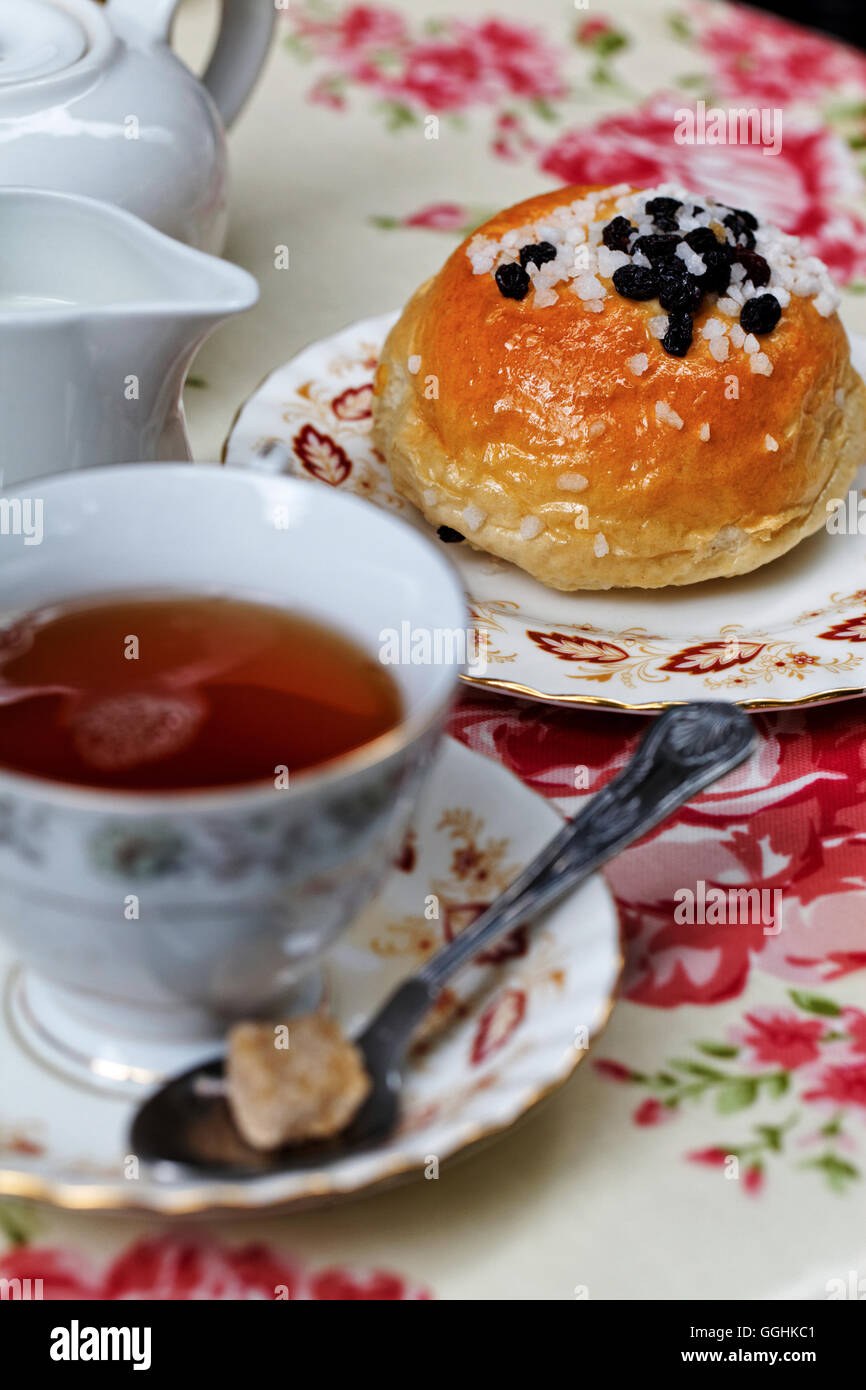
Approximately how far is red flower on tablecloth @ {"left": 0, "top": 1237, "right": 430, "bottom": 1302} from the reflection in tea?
0.22 metres

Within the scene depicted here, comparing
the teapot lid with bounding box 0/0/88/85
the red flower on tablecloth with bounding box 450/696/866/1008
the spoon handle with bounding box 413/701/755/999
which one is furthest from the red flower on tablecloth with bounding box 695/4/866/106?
the spoon handle with bounding box 413/701/755/999

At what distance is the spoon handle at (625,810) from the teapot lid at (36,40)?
70cm

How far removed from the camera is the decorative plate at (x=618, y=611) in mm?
985

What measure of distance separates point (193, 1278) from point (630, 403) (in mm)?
688

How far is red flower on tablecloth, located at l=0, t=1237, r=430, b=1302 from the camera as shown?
660 mm

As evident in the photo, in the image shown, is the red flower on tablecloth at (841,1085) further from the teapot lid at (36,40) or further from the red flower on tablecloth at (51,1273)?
the teapot lid at (36,40)

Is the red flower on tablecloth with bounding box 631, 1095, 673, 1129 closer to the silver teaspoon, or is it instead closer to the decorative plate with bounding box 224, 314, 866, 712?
the silver teaspoon

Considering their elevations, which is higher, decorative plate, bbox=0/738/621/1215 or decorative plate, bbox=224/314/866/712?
decorative plate, bbox=224/314/866/712

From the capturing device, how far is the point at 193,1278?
66 cm

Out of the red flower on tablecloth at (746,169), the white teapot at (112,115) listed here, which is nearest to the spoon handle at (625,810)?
the white teapot at (112,115)

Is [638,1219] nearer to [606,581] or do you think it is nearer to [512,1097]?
[512,1097]

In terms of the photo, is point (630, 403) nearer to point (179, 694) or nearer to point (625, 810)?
point (625, 810)
